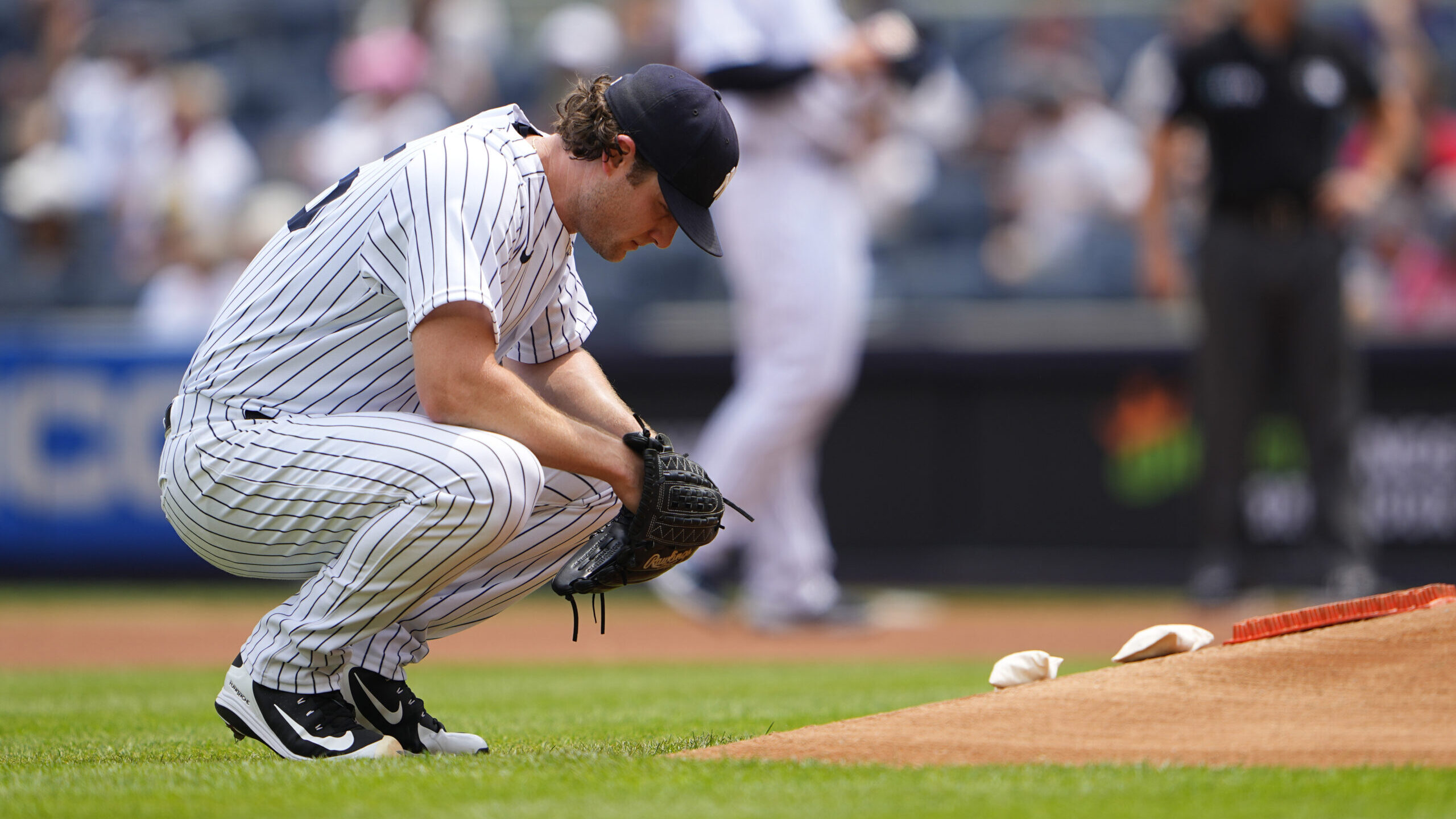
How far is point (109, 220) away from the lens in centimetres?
1045

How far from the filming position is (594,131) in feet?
10.3

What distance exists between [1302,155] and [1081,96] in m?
3.33

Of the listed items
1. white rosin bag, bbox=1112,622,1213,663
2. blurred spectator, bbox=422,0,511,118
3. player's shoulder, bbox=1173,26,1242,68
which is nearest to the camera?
white rosin bag, bbox=1112,622,1213,663

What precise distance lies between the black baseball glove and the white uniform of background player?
3192 millimetres

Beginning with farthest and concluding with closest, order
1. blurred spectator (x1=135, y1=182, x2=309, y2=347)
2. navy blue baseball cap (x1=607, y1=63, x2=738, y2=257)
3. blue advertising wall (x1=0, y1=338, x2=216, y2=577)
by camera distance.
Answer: blurred spectator (x1=135, y1=182, x2=309, y2=347)
blue advertising wall (x1=0, y1=338, x2=216, y2=577)
navy blue baseball cap (x1=607, y1=63, x2=738, y2=257)

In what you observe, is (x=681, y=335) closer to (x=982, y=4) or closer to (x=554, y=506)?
(x=982, y=4)

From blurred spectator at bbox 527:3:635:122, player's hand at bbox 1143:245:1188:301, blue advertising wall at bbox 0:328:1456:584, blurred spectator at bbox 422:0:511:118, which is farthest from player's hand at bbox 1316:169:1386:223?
blurred spectator at bbox 422:0:511:118

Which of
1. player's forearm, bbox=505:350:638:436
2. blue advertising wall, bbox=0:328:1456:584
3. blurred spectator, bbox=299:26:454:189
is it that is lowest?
blue advertising wall, bbox=0:328:1456:584

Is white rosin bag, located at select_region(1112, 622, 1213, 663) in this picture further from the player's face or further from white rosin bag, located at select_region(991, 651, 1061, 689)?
the player's face

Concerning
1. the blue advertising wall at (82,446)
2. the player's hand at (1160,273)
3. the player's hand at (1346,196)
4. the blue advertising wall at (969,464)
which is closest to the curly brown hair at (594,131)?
the player's hand at (1346,196)

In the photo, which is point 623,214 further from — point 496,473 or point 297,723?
point 297,723

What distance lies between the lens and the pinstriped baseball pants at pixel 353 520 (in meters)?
3.06

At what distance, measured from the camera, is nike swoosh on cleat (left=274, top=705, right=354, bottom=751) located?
310 centimetres

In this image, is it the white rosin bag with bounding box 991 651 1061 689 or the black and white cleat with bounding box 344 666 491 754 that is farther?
the white rosin bag with bounding box 991 651 1061 689
